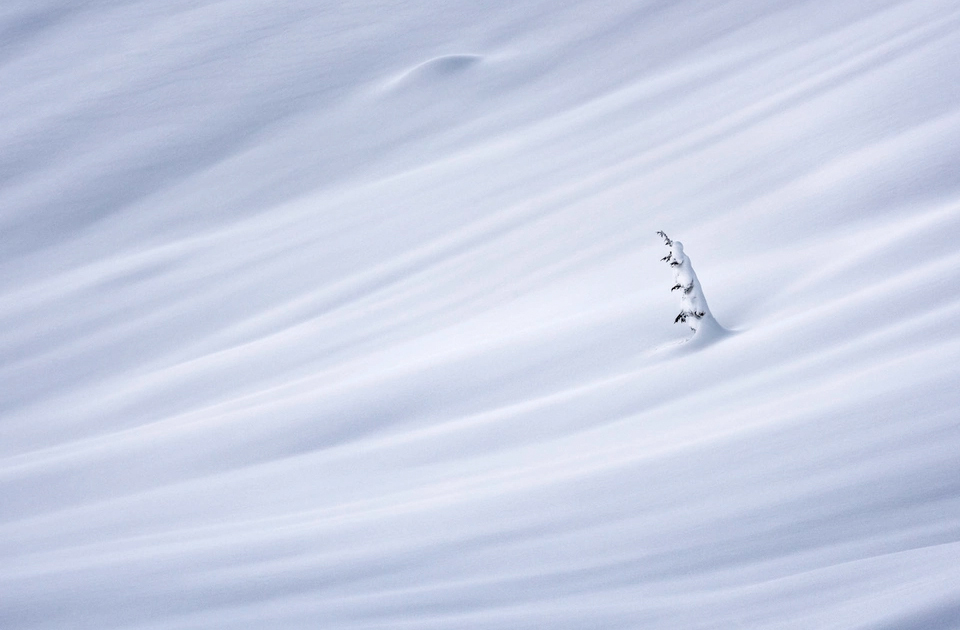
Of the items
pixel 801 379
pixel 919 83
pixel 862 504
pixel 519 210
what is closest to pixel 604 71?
pixel 519 210

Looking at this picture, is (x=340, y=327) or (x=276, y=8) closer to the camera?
(x=340, y=327)

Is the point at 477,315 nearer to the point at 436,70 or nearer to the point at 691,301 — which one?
the point at 691,301

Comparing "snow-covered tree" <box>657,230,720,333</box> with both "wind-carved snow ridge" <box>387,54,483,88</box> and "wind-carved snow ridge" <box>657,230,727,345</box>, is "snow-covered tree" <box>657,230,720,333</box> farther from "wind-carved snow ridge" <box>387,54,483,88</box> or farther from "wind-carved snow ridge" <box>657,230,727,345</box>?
"wind-carved snow ridge" <box>387,54,483,88</box>

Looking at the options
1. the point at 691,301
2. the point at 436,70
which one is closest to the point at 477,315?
the point at 691,301

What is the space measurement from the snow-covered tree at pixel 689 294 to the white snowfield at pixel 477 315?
91 millimetres

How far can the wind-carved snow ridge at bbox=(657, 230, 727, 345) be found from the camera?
3221 mm

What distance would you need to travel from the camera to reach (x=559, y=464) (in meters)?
2.82

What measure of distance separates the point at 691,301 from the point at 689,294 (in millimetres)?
28

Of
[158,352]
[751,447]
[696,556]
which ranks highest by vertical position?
[158,352]

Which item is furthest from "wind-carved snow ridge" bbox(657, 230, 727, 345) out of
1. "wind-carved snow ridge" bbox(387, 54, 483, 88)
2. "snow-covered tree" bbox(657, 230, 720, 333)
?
"wind-carved snow ridge" bbox(387, 54, 483, 88)

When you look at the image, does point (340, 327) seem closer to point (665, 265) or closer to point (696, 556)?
point (665, 265)

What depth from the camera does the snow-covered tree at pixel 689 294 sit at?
3219 mm

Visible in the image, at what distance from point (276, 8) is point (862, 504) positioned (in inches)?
300

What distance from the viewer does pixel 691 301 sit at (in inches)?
128
